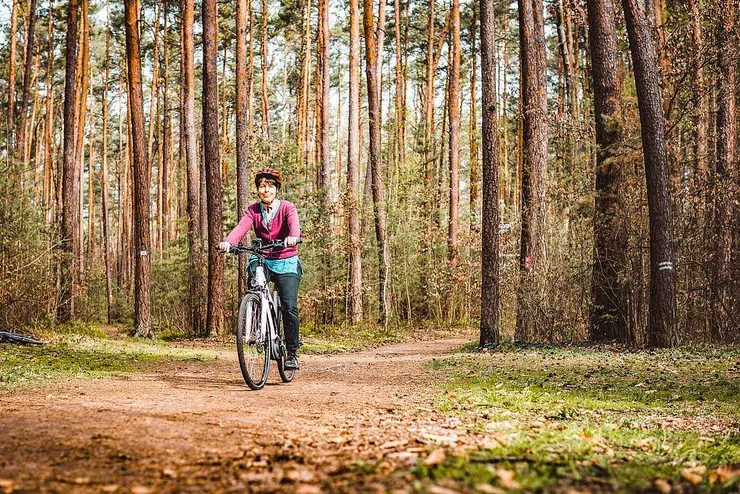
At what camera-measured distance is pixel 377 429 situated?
14.5ft

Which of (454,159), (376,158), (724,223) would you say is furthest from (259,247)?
(454,159)

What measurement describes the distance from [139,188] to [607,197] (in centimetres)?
1118

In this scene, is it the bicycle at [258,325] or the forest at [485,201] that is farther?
the forest at [485,201]

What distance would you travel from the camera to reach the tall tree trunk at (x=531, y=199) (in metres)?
13.7

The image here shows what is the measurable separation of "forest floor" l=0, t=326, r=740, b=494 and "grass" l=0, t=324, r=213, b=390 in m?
0.09

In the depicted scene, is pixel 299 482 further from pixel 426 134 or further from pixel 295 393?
pixel 426 134

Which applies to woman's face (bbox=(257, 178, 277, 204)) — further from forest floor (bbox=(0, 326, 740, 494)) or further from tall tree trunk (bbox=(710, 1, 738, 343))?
tall tree trunk (bbox=(710, 1, 738, 343))

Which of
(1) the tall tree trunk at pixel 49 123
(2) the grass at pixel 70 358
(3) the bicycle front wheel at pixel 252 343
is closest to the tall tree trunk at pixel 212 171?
(2) the grass at pixel 70 358

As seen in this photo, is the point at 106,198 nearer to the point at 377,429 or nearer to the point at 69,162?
the point at 69,162

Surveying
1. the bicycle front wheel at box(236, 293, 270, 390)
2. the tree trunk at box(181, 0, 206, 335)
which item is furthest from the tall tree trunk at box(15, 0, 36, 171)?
the bicycle front wheel at box(236, 293, 270, 390)

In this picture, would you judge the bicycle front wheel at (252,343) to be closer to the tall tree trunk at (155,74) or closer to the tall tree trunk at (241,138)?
the tall tree trunk at (241,138)

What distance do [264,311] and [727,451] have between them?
4.48 metres

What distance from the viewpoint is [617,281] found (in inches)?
493

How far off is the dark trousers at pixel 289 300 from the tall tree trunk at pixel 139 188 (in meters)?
10.7
